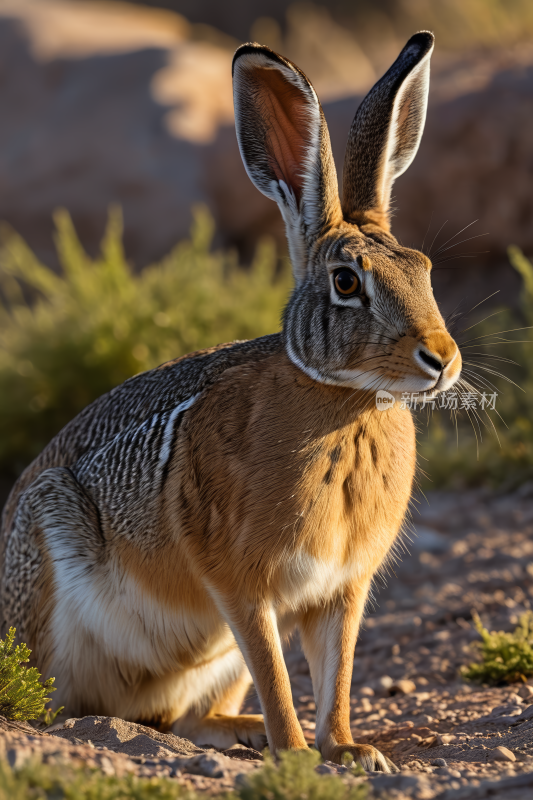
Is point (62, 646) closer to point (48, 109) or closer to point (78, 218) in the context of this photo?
point (78, 218)

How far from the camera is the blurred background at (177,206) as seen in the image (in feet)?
27.7

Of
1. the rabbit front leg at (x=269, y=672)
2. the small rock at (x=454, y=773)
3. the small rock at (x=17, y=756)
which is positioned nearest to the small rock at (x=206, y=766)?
the small rock at (x=17, y=756)

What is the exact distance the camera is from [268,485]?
3705 mm

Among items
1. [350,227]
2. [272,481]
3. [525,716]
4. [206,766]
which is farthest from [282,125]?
[525,716]

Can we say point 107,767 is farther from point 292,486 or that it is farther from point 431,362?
point 431,362

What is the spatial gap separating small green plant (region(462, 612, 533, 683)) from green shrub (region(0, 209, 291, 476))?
169 inches

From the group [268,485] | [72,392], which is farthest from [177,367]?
[72,392]

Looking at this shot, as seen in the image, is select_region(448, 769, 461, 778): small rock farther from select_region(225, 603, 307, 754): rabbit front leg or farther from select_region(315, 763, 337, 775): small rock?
select_region(225, 603, 307, 754): rabbit front leg

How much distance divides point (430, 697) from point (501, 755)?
1.56m

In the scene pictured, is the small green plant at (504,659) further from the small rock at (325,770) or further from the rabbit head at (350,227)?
the rabbit head at (350,227)

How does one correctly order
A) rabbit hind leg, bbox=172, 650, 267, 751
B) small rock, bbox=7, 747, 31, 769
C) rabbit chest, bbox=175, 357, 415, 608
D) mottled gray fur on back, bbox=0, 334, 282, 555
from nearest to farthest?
small rock, bbox=7, 747, 31, 769 < rabbit chest, bbox=175, 357, 415, 608 < mottled gray fur on back, bbox=0, 334, 282, 555 < rabbit hind leg, bbox=172, 650, 267, 751

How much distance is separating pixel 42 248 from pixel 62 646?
9.53m

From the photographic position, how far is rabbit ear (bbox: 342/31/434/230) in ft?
12.7

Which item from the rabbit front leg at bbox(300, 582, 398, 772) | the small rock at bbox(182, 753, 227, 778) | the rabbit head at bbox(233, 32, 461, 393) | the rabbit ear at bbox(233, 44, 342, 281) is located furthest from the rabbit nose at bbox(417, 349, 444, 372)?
the small rock at bbox(182, 753, 227, 778)
